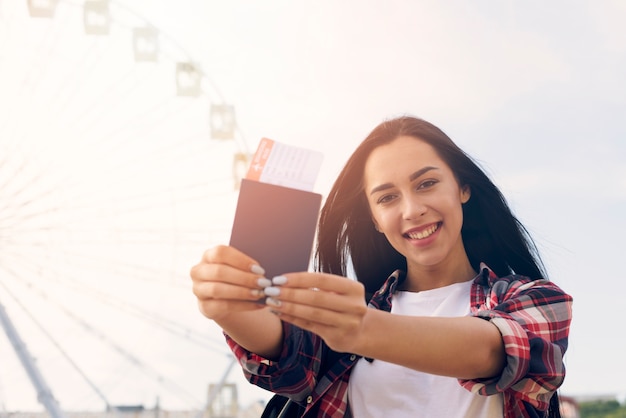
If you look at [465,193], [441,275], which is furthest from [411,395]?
[465,193]

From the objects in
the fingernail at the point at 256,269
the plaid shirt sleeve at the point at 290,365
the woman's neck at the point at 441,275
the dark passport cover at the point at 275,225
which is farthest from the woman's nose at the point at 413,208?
the fingernail at the point at 256,269

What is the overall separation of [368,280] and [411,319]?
1.06 meters

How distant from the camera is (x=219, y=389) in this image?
10.7 meters

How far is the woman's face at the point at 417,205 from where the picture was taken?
2.48m

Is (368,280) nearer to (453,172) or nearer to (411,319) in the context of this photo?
(453,172)

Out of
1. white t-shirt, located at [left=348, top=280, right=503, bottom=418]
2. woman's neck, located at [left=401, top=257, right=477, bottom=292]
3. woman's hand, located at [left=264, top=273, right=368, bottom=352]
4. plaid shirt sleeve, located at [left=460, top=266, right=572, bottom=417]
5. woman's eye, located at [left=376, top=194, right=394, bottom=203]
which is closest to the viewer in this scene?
woman's hand, located at [left=264, top=273, right=368, bottom=352]

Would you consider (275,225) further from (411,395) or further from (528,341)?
(411,395)

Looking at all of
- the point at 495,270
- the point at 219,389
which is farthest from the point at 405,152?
the point at 219,389

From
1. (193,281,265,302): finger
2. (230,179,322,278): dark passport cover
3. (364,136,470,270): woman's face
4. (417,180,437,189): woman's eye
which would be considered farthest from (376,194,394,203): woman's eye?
(193,281,265,302): finger

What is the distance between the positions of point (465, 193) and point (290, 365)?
973mm

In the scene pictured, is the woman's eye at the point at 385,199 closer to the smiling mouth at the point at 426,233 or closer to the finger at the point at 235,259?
the smiling mouth at the point at 426,233

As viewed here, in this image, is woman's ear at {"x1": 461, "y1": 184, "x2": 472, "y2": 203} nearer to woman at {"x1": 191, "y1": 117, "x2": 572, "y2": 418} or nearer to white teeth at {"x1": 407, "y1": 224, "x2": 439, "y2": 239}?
woman at {"x1": 191, "y1": 117, "x2": 572, "y2": 418}

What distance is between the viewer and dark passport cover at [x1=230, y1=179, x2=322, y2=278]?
170 cm

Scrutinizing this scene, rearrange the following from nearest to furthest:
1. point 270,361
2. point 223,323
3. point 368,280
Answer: point 223,323 → point 270,361 → point 368,280
